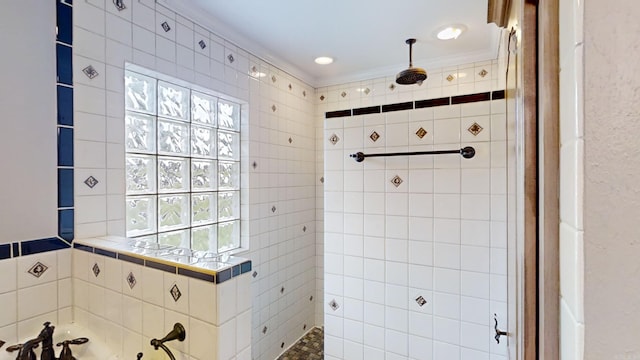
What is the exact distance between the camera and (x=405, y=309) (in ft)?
5.58

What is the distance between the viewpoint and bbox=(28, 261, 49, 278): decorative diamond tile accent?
120 centimetres

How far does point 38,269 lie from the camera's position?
3.98ft

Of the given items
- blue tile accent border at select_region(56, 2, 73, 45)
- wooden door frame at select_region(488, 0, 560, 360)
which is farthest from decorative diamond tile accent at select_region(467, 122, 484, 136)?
blue tile accent border at select_region(56, 2, 73, 45)

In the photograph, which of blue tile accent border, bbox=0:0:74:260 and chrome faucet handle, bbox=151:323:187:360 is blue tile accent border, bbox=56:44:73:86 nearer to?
blue tile accent border, bbox=0:0:74:260

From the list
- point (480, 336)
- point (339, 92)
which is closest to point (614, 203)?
point (480, 336)

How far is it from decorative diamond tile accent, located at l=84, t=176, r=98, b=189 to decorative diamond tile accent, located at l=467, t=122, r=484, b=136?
1.83 m

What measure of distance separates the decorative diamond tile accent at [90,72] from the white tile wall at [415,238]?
1.23 meters

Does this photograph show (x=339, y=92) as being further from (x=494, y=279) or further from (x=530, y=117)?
(x=530, y=117)

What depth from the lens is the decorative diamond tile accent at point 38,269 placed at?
3.94ft

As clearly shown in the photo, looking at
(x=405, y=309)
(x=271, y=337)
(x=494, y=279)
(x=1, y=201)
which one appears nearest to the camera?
(x=1, y=201)

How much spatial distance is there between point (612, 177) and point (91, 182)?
1.71 m

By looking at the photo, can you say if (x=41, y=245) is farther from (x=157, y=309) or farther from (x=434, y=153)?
(x=434, y=153)

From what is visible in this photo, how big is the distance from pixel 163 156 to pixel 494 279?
193 cm

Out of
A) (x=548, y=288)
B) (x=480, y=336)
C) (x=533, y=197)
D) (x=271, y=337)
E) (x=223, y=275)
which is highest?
(x=533, y=197)
